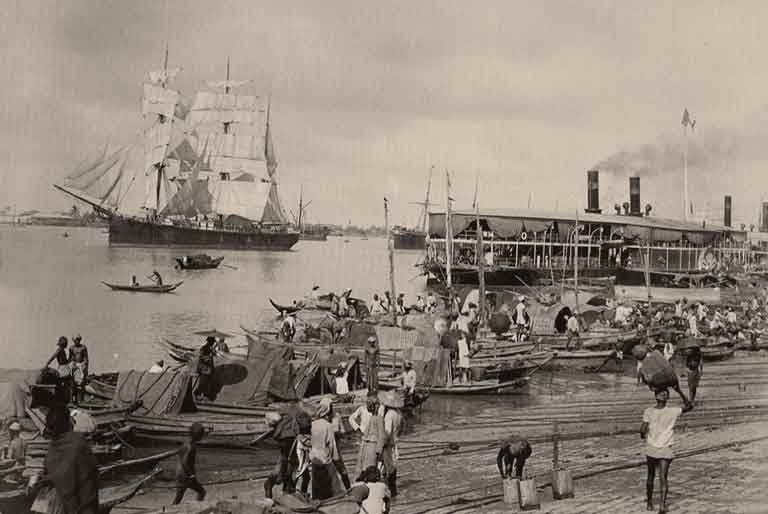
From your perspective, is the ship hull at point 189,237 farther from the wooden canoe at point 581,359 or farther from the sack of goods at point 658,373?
the sack of goods at point 658,373

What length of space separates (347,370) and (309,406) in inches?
136

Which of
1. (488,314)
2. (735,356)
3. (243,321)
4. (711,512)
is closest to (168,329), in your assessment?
(243,321)

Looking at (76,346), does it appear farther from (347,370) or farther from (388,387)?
(388,387)

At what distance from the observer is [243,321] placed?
47531mm

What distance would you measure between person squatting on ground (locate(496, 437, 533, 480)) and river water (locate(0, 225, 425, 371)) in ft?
77.4

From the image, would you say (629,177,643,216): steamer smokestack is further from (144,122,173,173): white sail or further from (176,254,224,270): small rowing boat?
(144,122,173,173): white sail

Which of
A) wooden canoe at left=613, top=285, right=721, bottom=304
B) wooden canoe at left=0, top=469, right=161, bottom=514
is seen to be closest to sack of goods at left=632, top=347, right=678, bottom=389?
wooden canoe at left=0, top=469, right=161, bottom=514

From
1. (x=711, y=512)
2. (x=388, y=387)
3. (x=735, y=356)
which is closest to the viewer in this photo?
(x=711, y=512)

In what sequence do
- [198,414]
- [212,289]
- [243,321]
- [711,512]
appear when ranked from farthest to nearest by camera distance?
[212,289], [243,321], [198,414], [711,512]

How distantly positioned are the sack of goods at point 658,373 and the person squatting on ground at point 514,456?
Result: 1791 millimetres

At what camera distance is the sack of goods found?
10.1 m

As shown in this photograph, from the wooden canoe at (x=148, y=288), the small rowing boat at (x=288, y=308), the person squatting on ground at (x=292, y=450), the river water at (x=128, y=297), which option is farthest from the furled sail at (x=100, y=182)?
the person squatting on ground at (x=292, y=450)

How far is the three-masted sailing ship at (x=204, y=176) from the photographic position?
115m

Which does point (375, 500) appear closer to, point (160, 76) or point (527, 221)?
point (527, 221)
